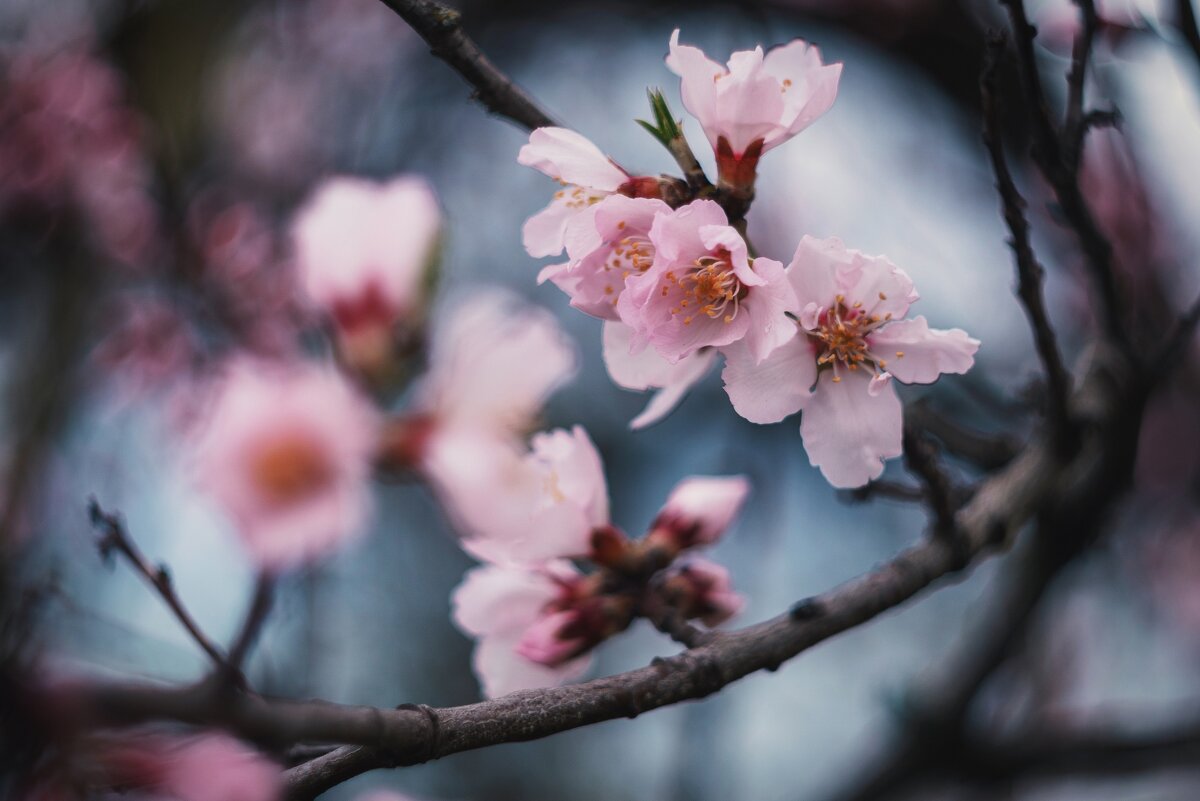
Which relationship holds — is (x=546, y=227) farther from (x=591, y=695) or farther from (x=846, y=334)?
(x=591, y=695)

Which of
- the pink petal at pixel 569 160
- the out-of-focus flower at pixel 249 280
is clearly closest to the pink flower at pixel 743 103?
the pink petal at pixel 569 160

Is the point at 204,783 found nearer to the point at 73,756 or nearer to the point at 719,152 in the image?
the point at 73,756

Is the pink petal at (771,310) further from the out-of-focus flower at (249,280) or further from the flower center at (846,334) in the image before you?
the out-of-focus flower at (249,280)

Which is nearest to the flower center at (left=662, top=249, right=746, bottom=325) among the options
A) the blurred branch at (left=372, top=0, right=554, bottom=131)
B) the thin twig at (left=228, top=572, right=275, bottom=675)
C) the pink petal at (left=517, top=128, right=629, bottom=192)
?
the pink petal at (left=517, top=128, right=629, bottom=192)

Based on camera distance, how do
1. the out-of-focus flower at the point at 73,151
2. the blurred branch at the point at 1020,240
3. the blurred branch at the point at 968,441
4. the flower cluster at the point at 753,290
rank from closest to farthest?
the flower cluster at the point at 753,290, the blurred branch at the point at 1020,240, the blurred branch at the point at 968,441, the out-of-focus flower at the point at 73,151

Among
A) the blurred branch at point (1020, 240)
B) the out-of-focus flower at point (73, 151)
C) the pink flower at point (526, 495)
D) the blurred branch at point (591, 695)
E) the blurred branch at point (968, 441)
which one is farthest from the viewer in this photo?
the out-of-focus flower at point (73, 151)

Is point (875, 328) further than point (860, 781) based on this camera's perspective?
No

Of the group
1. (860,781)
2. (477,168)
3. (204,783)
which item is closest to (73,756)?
(204,783)
